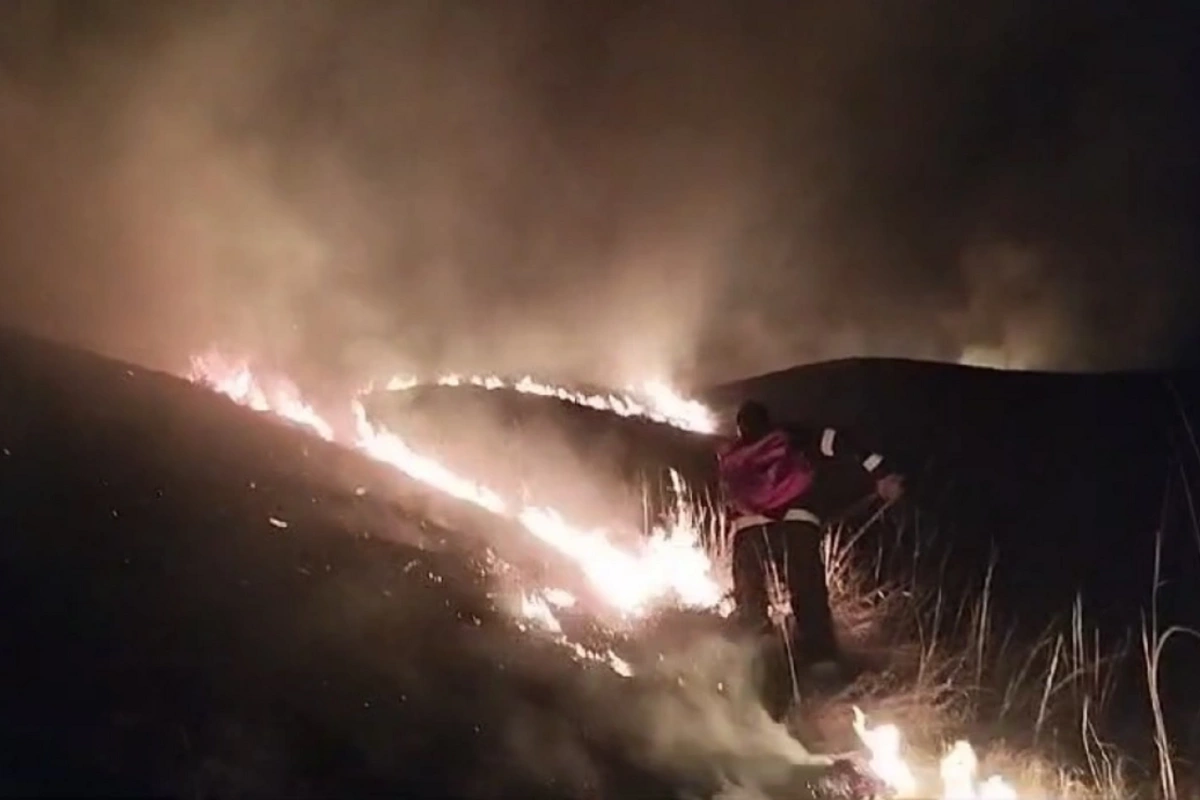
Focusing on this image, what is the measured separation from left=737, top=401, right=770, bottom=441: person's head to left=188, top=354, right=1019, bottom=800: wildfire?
1758 millimetres

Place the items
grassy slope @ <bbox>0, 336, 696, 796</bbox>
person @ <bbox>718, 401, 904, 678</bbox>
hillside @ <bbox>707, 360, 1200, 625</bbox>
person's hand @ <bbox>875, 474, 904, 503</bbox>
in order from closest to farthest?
grassy slope @ <bbox>0, 336, 696, 796</bbox>
person's hand @ <bbox>875, 474, 904, 503</bbox>
person @ <bbox>718, 401, 904, 678</bbox>
hillside @ <bbox>707, 360, 1200, 625</bbox>

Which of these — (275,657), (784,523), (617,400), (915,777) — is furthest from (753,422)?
(617,400)

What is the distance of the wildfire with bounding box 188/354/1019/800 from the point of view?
33.1ft

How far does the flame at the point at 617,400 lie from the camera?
2723 centimetres

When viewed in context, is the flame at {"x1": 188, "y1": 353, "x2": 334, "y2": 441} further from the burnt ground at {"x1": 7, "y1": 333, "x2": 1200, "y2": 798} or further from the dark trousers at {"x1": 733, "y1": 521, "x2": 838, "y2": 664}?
the dark trousers at {"x1": 733, "y1": 521, "x2": 838, "y2": 664}

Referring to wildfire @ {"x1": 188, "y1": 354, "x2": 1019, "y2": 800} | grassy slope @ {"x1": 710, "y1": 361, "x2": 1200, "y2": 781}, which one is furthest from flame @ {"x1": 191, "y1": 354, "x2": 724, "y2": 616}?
grassy slope @ {"x1": 710, "y1": 361, "x2": 1200, "y2": 781}

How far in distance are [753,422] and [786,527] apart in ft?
3.23

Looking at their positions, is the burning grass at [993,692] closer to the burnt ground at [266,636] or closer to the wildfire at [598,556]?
the wildfire at [598,556]

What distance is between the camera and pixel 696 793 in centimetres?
962

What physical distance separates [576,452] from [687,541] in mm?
7068

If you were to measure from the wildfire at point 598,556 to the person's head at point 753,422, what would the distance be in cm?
176

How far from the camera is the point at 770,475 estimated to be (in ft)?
43.5

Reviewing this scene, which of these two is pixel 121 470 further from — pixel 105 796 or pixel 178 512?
pixel 105 796

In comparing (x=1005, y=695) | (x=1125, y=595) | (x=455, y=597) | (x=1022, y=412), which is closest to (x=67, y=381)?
(x=455, y=597)
